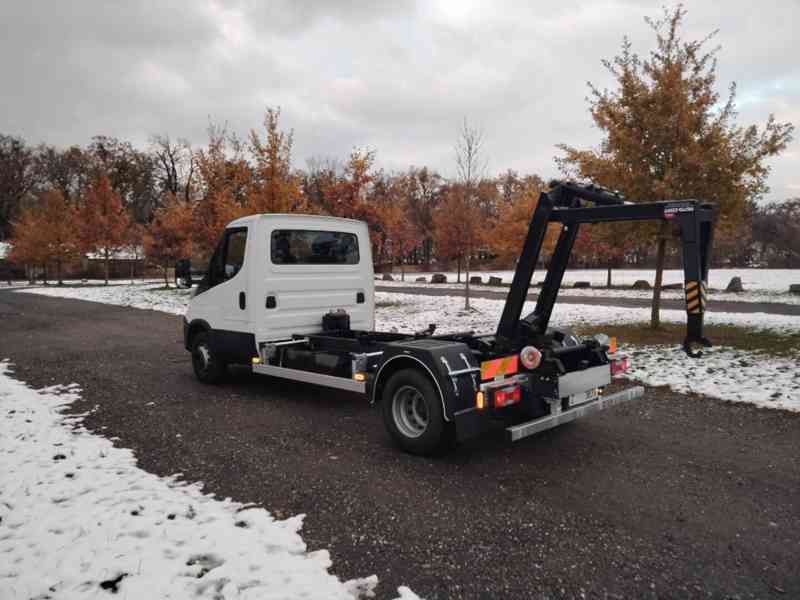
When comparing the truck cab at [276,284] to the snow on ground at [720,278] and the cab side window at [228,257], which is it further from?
the snow on ground at [720,278]

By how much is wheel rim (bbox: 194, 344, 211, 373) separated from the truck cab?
0.02 m

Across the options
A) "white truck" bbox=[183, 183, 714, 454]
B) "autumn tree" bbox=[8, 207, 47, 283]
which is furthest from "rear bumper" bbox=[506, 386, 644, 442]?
"autumn tree" bbox=[8, 207, 47, 283]

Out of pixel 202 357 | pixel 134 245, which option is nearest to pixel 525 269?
pixel 202 357

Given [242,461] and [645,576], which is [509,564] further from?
[242,461]

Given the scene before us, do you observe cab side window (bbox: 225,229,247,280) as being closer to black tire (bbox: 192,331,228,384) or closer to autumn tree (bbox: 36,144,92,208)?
black tire (bbox: 192,331,228,384)

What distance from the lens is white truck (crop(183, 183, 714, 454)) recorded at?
4.42 metres

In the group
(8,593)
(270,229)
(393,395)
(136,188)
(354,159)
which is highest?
(136,188)

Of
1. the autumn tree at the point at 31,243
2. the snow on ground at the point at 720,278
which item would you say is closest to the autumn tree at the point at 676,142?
the snow on ground at the point at 720,278

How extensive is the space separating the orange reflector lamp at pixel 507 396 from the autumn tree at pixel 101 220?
36957mm

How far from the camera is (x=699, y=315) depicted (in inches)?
170

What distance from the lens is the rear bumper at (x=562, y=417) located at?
4.22m

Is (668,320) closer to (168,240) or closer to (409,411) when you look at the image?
(409,411)

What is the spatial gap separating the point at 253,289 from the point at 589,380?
415 centimetres

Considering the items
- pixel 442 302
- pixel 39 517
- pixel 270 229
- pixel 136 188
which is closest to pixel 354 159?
pixel 442 302
